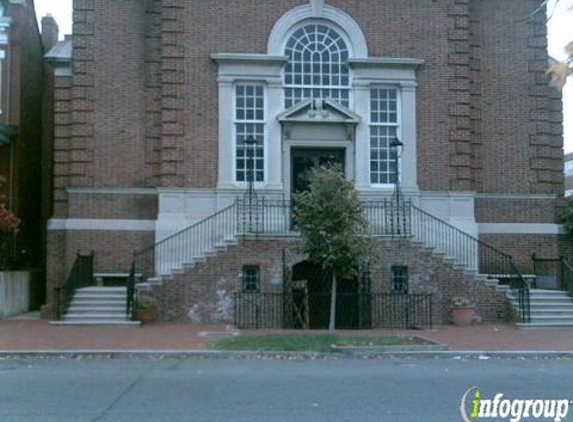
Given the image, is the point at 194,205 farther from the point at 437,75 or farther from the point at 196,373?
the point at 196,373

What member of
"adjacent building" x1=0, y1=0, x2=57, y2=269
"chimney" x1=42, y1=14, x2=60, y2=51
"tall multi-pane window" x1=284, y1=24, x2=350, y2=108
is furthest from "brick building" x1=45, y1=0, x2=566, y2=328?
"chimney" x1=42, y1=14, x2=60, y2=51

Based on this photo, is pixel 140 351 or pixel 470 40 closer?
pixel 140 351

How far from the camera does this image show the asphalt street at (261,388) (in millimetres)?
8844

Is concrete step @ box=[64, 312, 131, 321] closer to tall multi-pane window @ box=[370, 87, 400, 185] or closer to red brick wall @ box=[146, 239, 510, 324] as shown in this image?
red brick wall @ box=[146, 239, 510, 324]

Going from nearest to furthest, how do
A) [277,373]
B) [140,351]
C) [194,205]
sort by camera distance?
[277,373], [140,351], [194,205]

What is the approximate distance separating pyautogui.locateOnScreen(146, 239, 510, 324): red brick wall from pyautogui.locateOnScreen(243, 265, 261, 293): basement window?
0.12 m

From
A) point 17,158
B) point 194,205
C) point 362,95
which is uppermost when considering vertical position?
point 362,95

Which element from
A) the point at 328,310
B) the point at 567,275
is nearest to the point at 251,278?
the point at 328,310

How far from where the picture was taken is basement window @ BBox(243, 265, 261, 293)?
1998 cm

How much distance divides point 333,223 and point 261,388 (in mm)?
6469

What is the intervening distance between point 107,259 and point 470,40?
13156 millimetres

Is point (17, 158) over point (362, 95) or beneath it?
beneath

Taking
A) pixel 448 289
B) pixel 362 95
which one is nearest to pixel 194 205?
pixel 362 95

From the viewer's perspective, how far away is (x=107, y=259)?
2208cm
